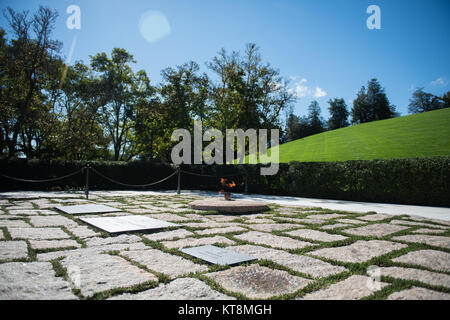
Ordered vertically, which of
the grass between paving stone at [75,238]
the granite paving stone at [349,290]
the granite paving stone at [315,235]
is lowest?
the granite paving stone at [315,235]

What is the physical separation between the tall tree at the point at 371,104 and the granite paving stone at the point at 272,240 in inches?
2245

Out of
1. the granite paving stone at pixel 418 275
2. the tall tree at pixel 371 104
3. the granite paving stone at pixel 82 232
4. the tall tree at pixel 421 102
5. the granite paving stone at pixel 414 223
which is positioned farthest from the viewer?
the tall tree at pixel 421 102

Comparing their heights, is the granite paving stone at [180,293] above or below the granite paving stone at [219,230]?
above

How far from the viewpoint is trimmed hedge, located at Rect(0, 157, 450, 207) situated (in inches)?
368

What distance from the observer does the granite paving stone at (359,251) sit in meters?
3.15

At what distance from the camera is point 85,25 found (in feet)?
39.5

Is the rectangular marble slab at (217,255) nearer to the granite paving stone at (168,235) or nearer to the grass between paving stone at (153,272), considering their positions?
the grass between paving stone at (153,272)

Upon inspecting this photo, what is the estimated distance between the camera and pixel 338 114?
200 feet

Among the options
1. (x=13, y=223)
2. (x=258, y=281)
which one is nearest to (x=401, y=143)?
(x=258, y=281)

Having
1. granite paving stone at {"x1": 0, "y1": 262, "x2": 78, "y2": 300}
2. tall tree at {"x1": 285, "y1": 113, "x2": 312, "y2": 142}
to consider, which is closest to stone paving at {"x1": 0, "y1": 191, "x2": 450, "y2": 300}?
granite paving stone at {"x1": 0, "y1": 262, "x2": 78, "y2": 300}

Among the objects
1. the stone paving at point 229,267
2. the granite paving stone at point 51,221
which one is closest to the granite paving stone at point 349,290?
the stone paving at point 229,267
